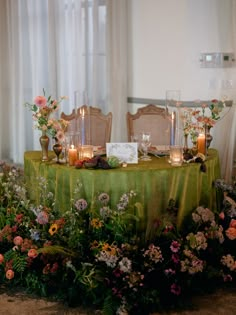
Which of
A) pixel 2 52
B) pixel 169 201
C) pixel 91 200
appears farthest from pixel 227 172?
pixel 2 52

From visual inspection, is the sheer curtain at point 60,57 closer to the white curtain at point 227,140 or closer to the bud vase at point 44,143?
the white curtain at point 227,140

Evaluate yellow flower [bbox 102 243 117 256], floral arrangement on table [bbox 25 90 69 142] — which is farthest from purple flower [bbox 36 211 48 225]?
floral arrangement on table [bbox 25 90 69 142]

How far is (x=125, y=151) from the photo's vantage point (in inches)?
119

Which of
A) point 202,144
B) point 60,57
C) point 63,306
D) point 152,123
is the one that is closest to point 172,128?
point 202,144

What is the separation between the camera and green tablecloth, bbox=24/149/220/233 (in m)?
2.82

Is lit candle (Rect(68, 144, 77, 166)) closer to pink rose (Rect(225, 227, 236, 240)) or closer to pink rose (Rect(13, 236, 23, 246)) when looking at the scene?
pink rose (Rect(13, 236, 23, 246))

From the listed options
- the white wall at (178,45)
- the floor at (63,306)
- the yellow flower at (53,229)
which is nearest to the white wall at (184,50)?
the white wall at (178,45)

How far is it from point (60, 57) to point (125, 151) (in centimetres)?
239

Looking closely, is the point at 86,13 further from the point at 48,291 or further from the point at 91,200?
the point at 48,291

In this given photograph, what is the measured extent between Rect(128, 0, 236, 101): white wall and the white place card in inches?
60.7

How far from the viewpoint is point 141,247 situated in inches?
109

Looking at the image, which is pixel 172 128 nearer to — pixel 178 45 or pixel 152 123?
pixel 152 123

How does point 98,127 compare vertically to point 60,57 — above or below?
below

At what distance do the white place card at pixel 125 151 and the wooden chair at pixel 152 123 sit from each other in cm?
88
